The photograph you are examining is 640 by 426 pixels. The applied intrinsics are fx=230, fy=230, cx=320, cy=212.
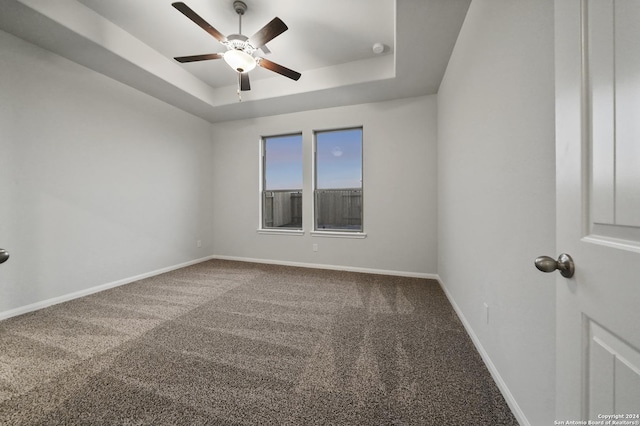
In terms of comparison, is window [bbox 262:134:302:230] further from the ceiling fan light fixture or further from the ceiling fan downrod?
the ceiling fan downrod

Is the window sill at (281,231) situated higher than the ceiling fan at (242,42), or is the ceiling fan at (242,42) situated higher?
the ceiling fan at (242,42)

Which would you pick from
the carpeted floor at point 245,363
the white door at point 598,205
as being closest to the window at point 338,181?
the carpeted floor at point 245,363

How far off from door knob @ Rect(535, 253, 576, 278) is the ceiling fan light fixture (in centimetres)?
264

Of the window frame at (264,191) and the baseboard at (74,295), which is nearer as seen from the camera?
the baseboard at (74,295)

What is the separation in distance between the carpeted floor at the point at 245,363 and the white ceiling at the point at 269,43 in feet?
8.72

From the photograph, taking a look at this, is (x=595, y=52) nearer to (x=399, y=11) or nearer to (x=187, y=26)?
(x=399, y=11)

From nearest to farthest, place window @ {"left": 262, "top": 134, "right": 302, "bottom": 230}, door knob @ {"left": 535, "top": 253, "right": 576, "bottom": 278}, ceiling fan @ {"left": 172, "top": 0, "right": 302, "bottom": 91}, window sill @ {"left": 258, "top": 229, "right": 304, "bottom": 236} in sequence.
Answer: door knob @ {"left": 535, "top": 253, "right": 576, "bottom": 278}, ceiling fan @ {"left": 172, "top": 0, "right": 302, "bottom": 91}, window sill @ {"left": 258, "top": 229, "right": 304, "bottom": 236}, window @ {"left": 262, "top": 134, "right": 302, "bottom": 230}

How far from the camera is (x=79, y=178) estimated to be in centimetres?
268

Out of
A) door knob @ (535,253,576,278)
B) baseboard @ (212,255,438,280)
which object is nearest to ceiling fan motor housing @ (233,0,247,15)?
door knob @ (535,253,576,278)

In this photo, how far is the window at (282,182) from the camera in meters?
4.15

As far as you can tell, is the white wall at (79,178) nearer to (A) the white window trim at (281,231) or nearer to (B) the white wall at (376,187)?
(B) the white wall at (376,187)

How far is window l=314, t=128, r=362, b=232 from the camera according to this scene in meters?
3.84

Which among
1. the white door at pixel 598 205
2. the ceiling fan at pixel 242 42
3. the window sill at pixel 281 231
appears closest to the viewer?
the white door at pixel 598 205

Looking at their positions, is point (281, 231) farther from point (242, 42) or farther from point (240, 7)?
point (240, 7)
